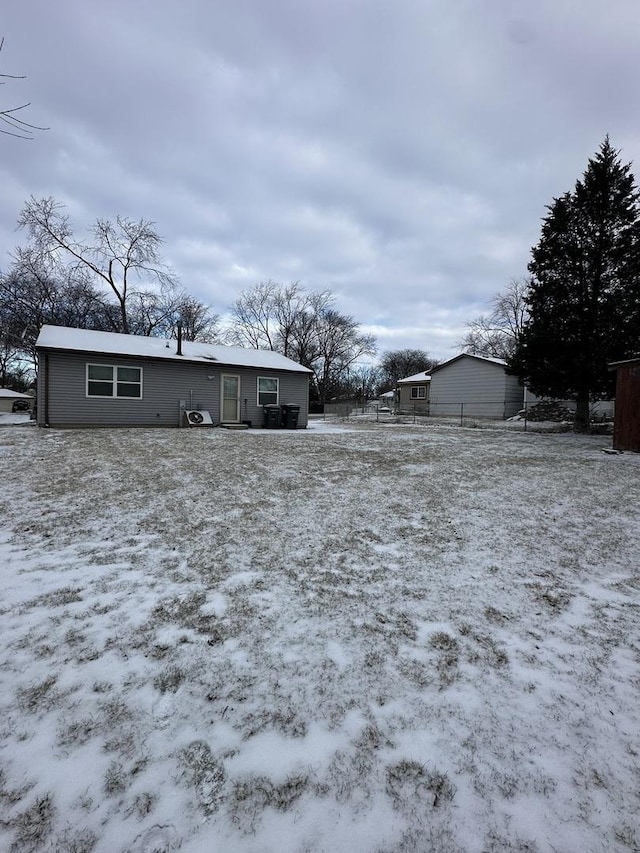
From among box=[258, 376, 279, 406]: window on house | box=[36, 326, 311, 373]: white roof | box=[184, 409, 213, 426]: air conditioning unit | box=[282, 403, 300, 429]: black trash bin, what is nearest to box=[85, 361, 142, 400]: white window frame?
box=[36, 326, 311, 373]: white roof

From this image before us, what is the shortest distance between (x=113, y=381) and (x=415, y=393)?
24410 mm

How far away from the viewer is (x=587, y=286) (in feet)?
45.3

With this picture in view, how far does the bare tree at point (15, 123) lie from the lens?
9.12ft

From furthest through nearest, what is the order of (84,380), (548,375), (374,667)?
(548,375) → (84,380) → (374,667)

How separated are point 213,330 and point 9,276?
1630 centimetres

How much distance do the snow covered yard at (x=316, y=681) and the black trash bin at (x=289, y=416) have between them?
446 inches

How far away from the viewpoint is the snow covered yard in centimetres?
123

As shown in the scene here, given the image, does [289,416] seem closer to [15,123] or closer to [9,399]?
[15,123]

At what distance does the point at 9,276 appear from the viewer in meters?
22.5

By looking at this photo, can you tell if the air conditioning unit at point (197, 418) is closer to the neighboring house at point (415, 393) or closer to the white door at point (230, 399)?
the white door at point (230, 399)

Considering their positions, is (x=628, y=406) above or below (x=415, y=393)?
below

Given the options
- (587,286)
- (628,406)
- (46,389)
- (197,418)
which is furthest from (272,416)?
(587,286)

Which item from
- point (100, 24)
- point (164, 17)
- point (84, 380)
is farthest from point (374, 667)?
point (84, 380)

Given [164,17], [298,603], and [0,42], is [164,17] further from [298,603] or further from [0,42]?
[298,603]
